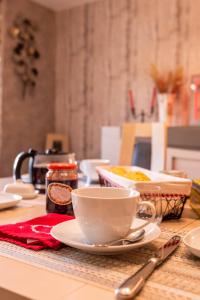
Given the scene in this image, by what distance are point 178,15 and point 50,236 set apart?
3.00m

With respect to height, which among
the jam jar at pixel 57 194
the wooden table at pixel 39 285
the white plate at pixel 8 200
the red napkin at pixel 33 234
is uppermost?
the jam jar at pixel 57 194

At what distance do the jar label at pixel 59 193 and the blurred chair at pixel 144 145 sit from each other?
1.00 m

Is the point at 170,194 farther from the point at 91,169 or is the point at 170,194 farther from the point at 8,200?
the point at 91,169

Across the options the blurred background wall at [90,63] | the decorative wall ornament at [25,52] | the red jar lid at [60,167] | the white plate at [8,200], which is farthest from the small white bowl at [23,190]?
the decorative wall ornament at [25,52]

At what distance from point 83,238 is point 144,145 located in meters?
1.59

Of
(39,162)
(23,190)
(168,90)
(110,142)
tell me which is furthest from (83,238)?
(110,142)

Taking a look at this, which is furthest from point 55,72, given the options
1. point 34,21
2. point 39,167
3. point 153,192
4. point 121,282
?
point 121,282

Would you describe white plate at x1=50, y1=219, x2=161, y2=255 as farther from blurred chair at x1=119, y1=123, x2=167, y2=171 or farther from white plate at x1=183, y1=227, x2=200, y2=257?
blurred chair at x1=119, y1=123, x2=167, y2=171

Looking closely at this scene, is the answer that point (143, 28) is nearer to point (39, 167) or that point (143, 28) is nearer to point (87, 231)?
point (39, 167)

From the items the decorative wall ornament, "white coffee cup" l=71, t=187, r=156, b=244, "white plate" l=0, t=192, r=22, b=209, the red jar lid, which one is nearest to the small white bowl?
"white plate" l=0, t=192, r=22, b=209

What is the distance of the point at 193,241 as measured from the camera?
66cm

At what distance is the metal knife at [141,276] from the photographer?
0.43m

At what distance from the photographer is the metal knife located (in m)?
0.43

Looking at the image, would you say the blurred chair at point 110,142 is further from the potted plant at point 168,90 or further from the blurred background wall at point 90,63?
the potted plant at point 168,90
